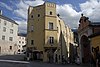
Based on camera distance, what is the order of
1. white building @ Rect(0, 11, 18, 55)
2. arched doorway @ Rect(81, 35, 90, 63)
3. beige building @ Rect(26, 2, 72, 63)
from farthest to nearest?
white building @ Rect(0, 11, 18, 55), beige building @ Rect(26, 2, 72, 63), arched doorway @ Rect(81, 35, 90, 63)

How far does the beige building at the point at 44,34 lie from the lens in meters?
45.1

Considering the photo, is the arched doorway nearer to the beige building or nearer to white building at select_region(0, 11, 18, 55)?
the beige building

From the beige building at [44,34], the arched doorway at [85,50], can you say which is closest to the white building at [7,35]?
the beige building at [44,34]

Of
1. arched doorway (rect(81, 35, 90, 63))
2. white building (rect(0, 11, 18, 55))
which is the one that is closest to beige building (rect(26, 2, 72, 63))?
arched doorway (rect(81, 35, 90, 63))

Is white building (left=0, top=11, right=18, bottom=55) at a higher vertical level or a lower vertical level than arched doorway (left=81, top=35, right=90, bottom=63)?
higher

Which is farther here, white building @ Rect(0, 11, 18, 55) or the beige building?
white building @ Rect(0, 11, 18, 55)

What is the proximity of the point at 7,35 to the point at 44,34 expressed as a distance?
34.5 metres

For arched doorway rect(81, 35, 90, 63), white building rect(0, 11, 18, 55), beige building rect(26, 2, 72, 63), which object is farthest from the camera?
white building rect(0, 11, 18, 55)

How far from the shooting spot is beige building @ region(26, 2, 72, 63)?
45094 millimetres

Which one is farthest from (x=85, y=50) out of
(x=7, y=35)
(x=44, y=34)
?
(x=7, y=35)

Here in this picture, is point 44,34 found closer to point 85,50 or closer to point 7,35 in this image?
point 85,50

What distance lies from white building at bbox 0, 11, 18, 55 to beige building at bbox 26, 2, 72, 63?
28401mm

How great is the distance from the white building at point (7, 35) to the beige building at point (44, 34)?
2840cm

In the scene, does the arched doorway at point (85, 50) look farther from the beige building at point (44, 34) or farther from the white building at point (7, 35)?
the white building at point (7, 35)
